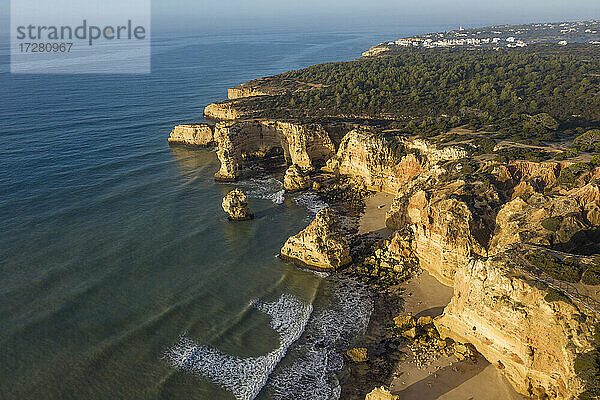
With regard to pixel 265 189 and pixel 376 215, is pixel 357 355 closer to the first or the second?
pixel 376 215

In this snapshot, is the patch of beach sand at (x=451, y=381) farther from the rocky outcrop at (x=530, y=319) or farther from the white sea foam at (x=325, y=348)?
the white sea foam at (x=325, y=348)

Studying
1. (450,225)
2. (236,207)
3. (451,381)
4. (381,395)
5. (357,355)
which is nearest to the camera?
(381,395)

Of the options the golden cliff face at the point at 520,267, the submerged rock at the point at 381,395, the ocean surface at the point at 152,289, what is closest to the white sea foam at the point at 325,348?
the ocean surface at the point at 152,289

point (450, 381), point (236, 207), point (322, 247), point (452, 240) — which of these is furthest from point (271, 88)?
point (450, 381)

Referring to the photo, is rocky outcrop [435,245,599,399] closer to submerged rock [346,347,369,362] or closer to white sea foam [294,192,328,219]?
submerged rock [346,347,369,362]

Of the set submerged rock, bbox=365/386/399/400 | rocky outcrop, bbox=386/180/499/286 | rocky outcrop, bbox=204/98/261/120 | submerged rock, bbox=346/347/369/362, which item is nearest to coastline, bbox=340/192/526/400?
submerged rock, bbox=346/347/369/362

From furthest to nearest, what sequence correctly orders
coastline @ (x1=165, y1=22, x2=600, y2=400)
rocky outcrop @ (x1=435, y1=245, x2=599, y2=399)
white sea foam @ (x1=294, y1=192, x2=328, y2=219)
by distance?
white sea foam @ (x1=294, y1=192, x2=328, y2=219) → coastline @ (x1=165, y1=22, x2=600, y2=400) → rocky outcrop @ (x1=435, y1=245, x2=599, y2=399)

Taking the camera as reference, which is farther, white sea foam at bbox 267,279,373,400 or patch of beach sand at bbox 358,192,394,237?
patch of beach sand at bbox 358,192,394,237

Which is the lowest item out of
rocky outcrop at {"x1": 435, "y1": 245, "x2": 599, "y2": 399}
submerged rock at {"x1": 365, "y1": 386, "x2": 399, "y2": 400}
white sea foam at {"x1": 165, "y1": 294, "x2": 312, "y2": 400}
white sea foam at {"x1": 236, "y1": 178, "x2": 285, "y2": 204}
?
white sea foam at {"x1": 165, "y1": 294, "x2": 312, "y2": 400}
